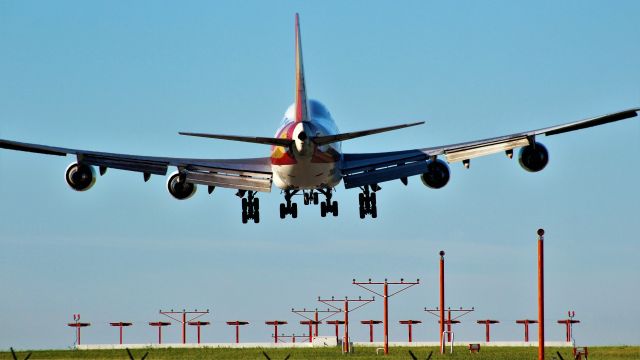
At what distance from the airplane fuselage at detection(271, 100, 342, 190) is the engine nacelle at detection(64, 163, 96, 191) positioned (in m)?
10.1

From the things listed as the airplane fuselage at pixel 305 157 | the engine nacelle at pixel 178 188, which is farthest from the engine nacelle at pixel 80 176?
the airplane fuselage at pixel 305 157

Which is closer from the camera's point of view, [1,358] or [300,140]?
[300,140]

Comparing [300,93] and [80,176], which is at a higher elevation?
[300,93]

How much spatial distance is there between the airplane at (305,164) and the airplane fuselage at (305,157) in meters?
0.05

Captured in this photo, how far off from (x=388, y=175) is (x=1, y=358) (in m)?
26.3

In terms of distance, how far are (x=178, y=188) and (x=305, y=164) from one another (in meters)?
11.6

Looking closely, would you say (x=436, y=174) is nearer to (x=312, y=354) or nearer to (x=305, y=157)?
(x=305, y=157)

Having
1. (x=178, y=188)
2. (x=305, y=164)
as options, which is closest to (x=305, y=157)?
(x=305, y=164)

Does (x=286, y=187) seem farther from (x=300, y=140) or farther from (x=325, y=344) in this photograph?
(x=325, y=344)

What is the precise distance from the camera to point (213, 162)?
7838 cm

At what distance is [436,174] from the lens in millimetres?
79750

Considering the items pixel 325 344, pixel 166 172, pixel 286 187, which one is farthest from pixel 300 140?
pixel 325 344

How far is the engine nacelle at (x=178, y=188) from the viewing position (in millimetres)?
80000

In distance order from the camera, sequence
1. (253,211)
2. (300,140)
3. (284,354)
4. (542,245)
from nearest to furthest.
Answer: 1. (542,245)
2. (300,140)
3. (253,211)
4. (284,354)
